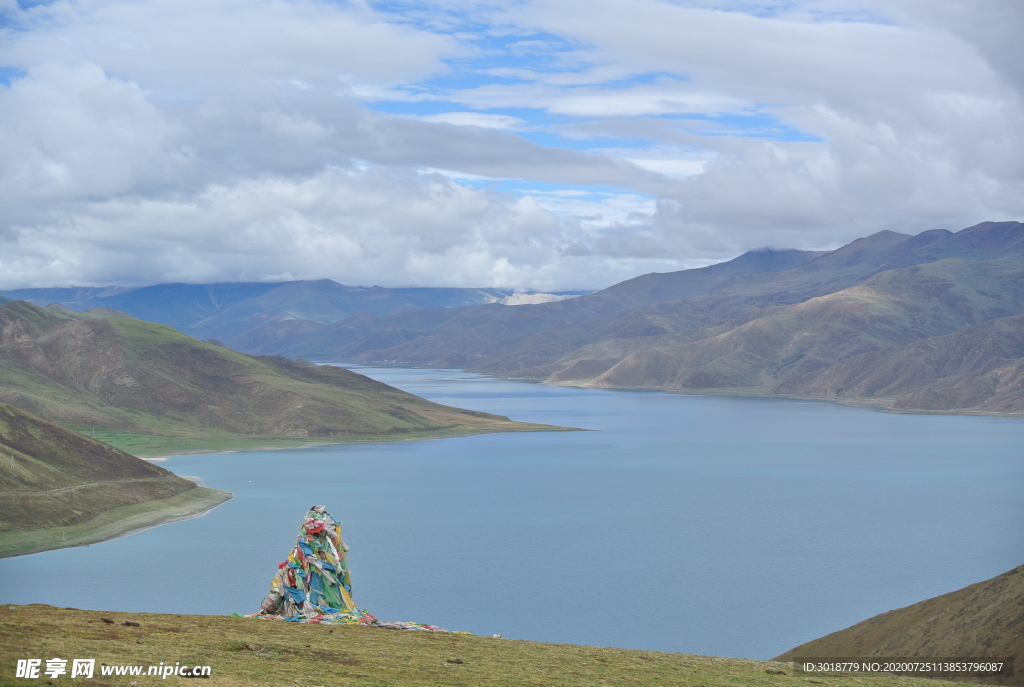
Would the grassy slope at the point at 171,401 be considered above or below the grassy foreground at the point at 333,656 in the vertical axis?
above

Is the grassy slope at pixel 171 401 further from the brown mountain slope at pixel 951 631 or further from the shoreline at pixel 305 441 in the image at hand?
the brown mountain slope at pixel 951 631

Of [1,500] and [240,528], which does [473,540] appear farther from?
[1,500]

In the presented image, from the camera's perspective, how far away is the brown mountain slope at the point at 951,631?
36.0 meters

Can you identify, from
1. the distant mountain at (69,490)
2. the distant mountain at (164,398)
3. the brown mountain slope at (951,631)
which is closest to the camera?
the brown mountain slope at (951,631)

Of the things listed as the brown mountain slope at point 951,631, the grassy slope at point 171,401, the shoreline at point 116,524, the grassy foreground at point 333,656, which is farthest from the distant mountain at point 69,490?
the brown mountain slope at point 951,631

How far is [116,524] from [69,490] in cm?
671

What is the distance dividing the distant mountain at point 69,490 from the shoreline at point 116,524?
0.08 meters

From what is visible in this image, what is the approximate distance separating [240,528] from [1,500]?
2034 centimetres

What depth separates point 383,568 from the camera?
70625mm

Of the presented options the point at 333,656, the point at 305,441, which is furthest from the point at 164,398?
the point at 333,656

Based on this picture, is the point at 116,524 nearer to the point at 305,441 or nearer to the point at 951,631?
the point at 951,631

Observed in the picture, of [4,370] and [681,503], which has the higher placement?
[4,370]

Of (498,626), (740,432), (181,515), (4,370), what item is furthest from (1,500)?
(740,432)

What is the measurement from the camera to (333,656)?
22.2 meters
